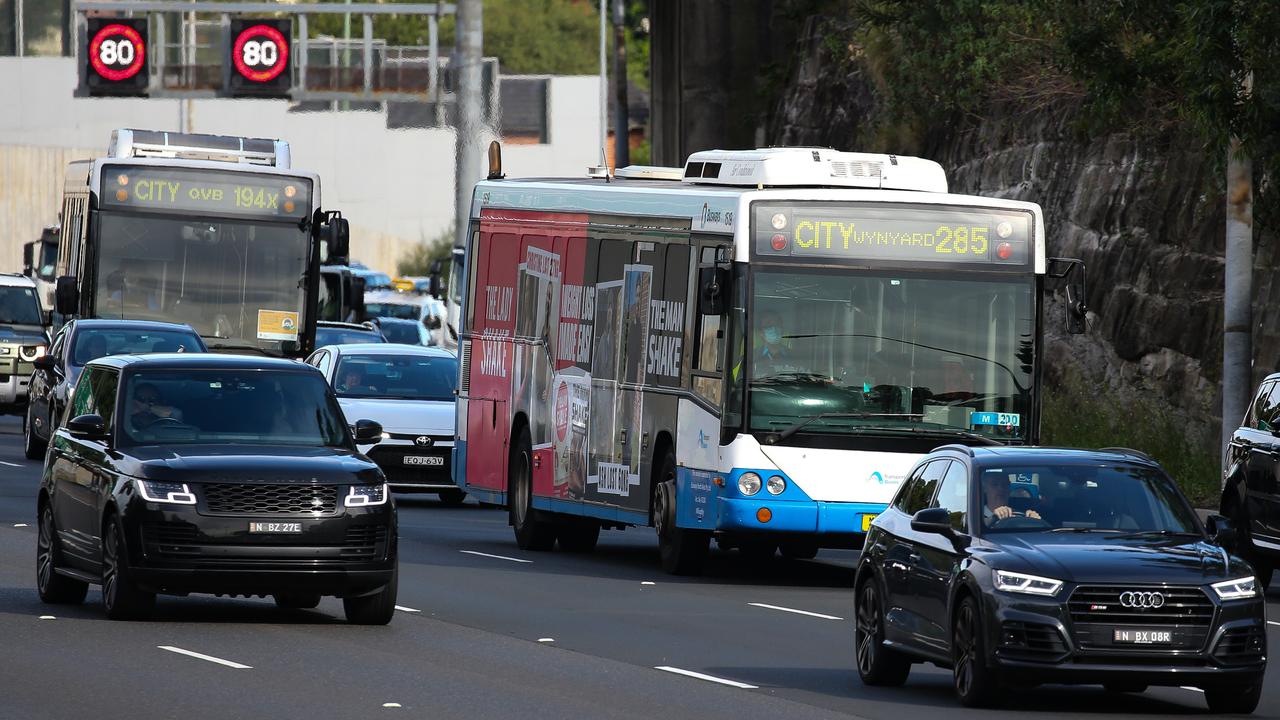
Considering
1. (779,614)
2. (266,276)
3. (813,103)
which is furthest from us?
(813,103)

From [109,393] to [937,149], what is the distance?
79.0 ft

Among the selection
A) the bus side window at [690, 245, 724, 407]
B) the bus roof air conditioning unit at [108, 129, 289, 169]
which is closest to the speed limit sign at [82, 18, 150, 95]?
the bus roof air conditioning unit at [108, 129, 289, 169]

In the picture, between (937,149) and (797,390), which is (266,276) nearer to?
(937,149)

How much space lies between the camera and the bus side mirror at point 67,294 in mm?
31609

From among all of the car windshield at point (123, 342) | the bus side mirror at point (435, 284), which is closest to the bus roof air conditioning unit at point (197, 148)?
the car windshield at point (123, 342)

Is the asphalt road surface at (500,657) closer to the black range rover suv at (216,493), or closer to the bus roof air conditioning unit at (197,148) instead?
the black range rover suv at (216,493)

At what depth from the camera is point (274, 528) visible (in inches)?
618

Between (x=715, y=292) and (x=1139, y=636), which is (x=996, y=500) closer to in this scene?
(x=1139, y=636)

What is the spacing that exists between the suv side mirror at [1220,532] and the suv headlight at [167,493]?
5968mm

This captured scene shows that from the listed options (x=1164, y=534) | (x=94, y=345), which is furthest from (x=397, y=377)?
(x=1164, y=534)

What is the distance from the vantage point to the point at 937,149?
130 feet

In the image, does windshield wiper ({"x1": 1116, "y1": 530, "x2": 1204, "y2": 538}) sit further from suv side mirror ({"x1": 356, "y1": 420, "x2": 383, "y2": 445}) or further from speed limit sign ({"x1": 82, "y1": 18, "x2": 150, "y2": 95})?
speed limit sign ({"x1": 82, "y1": 18, "x2": 150, "y2": 95})

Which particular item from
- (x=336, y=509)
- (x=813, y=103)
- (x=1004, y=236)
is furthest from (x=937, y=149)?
(x=336, y=509)

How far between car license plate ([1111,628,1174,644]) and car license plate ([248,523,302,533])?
535cm
